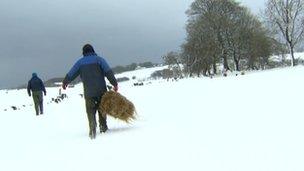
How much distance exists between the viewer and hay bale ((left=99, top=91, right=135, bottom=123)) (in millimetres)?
12914

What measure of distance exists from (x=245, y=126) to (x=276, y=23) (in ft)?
205

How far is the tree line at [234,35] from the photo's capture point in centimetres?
7175

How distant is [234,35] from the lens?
7300 centimetres

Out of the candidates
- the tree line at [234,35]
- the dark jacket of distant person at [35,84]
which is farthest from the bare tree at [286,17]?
the dark jacket of distant person at [35,84]

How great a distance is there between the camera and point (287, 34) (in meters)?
70.9

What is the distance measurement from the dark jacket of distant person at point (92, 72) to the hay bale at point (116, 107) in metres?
0.23

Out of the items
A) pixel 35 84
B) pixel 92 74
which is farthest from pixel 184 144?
pixel 35 84

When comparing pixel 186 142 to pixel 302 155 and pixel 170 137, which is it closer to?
pixel 170 137

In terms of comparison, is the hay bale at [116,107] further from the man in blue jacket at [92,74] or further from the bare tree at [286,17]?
the bare tree at [286,17]

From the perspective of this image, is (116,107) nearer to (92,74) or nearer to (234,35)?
(92,74)

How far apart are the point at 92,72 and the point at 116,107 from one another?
2.96ft

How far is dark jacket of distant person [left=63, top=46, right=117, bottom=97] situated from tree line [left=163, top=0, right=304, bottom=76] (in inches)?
2305

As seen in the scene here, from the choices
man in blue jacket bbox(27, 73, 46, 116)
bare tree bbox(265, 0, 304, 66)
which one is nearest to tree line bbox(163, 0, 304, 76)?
bare tree bbox(265, 0, 304, 66)

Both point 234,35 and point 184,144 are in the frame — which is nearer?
point 184,144
